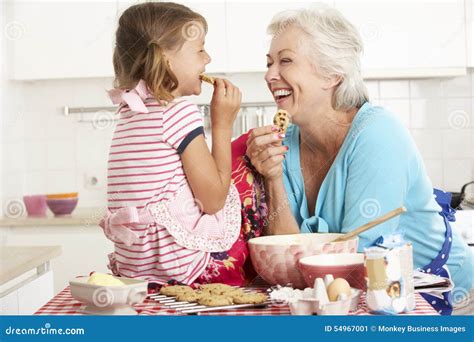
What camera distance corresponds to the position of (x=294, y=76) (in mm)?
1038

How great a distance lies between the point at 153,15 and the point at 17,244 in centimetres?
95

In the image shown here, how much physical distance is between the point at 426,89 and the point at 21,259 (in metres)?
1.26

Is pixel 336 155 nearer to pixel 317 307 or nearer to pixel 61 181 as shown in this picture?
pixel 317 307

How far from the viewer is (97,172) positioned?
1815mm

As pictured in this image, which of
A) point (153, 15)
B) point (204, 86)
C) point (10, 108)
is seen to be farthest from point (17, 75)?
point (153, 15)

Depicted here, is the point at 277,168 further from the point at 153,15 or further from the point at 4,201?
the point at 4,201

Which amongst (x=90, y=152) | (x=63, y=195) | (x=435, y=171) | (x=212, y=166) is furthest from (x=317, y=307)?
(x=90, y=152)

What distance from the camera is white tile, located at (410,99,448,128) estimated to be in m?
1.94

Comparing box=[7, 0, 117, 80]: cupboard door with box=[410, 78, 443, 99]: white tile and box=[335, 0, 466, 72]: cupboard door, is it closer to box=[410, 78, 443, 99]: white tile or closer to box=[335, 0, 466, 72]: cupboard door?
box=[335, 0, 466, 72]: cupboard door

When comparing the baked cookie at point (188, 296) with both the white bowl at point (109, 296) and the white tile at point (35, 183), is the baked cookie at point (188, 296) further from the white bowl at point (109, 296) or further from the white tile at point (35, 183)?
the white tile at point (35, 183)

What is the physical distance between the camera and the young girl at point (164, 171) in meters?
0.81

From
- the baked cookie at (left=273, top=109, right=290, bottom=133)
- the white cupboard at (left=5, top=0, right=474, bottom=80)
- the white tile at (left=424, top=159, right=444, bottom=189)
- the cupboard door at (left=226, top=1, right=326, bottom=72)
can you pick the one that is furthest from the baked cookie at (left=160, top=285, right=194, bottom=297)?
the white tile at (left=424, top=159, right=444, bottom=189)

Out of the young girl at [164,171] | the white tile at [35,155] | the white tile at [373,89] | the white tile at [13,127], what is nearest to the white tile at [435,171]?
the white tile at [373,89]

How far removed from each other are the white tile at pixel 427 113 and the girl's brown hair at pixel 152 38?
1162 millimetres
